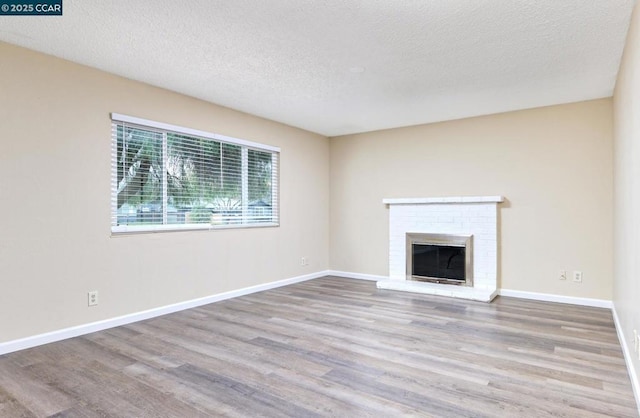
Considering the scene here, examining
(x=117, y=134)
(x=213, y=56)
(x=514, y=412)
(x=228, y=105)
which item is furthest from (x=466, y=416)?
(x=228, y=105)

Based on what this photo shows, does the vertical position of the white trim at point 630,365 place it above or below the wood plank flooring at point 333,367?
above

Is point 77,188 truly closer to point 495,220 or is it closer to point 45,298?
point 45,298

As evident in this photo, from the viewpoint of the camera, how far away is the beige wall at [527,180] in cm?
448

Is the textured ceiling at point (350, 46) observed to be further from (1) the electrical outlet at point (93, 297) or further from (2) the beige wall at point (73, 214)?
(1) the electrical outlet at point (93, 297)

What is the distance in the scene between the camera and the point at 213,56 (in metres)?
3.27

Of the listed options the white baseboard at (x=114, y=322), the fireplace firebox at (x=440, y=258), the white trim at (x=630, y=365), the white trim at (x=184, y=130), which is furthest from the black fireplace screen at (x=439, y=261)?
the white trim at (x=184, y=130)

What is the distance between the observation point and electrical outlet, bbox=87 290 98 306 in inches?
138

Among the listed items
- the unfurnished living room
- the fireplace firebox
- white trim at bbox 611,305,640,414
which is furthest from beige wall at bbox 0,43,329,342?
white trim at bbox 611,305,640,414

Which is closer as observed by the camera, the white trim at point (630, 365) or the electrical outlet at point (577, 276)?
the white trim at point (630, 365)

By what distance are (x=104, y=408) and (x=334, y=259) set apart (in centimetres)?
475

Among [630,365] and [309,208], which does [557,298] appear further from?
[309,208]

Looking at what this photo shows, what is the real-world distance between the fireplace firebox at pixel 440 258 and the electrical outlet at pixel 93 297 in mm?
4013

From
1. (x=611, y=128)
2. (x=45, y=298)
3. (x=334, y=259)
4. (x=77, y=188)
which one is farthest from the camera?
(x=334, y=259)

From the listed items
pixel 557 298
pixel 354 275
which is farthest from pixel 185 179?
pixel 557 298
